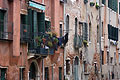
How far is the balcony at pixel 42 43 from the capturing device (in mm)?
26828

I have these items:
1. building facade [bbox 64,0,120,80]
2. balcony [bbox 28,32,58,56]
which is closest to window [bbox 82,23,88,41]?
building facade [bbox 64,0,120,80]

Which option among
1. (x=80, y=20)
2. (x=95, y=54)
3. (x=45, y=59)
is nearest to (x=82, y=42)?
(x=80, y=20)

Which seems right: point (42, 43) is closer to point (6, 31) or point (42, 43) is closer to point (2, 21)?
point (6, 31)

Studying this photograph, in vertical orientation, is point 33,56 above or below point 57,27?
below

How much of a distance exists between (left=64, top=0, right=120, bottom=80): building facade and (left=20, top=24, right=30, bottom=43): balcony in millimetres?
6723

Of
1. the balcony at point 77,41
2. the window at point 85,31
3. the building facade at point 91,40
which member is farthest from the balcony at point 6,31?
the window at point 85,31

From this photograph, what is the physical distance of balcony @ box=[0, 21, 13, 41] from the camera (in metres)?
24.3

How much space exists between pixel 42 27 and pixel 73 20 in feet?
21.1

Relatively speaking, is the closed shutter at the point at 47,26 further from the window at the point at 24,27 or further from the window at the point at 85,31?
the window at the point at 85,31

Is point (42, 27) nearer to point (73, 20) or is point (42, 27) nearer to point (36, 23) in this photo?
point (36, 23)

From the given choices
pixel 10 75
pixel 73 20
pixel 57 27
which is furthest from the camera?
pixel 73 20

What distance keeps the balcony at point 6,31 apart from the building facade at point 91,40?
28.3 feet

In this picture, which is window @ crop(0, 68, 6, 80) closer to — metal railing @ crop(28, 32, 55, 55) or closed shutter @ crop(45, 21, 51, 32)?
metal railing @ crop(28, 32, 55, 55)

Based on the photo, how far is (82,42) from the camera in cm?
3641
